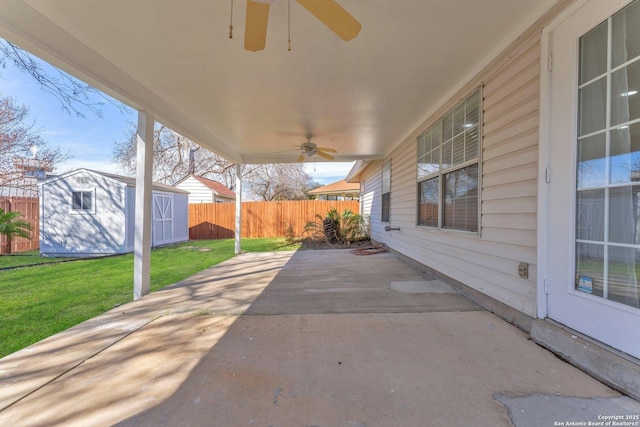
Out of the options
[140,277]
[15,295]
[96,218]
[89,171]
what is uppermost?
[89,171]

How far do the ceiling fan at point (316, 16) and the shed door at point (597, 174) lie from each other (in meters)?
1.57

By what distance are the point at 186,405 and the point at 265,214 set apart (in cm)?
1089

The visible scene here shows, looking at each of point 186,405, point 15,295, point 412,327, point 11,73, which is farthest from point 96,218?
point 412,327

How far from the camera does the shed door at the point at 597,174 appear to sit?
158 cm

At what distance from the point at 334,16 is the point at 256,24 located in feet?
1.74

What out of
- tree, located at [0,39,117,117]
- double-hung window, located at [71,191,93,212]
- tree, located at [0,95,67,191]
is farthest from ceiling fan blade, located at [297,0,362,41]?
double-hung window, located at [71,191,93,212]

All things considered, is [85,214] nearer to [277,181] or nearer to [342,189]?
[342,189]

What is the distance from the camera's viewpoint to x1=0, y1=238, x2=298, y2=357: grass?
260cm

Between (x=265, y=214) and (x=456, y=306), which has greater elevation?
(x=265, y=214)

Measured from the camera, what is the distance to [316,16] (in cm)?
169

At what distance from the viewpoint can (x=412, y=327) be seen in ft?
8.00

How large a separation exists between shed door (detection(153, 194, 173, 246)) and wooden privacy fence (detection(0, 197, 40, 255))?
10.7 feet

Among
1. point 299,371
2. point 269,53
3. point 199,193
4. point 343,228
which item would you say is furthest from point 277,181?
point 299,371

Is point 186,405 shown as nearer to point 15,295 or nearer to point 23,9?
point 23,9
